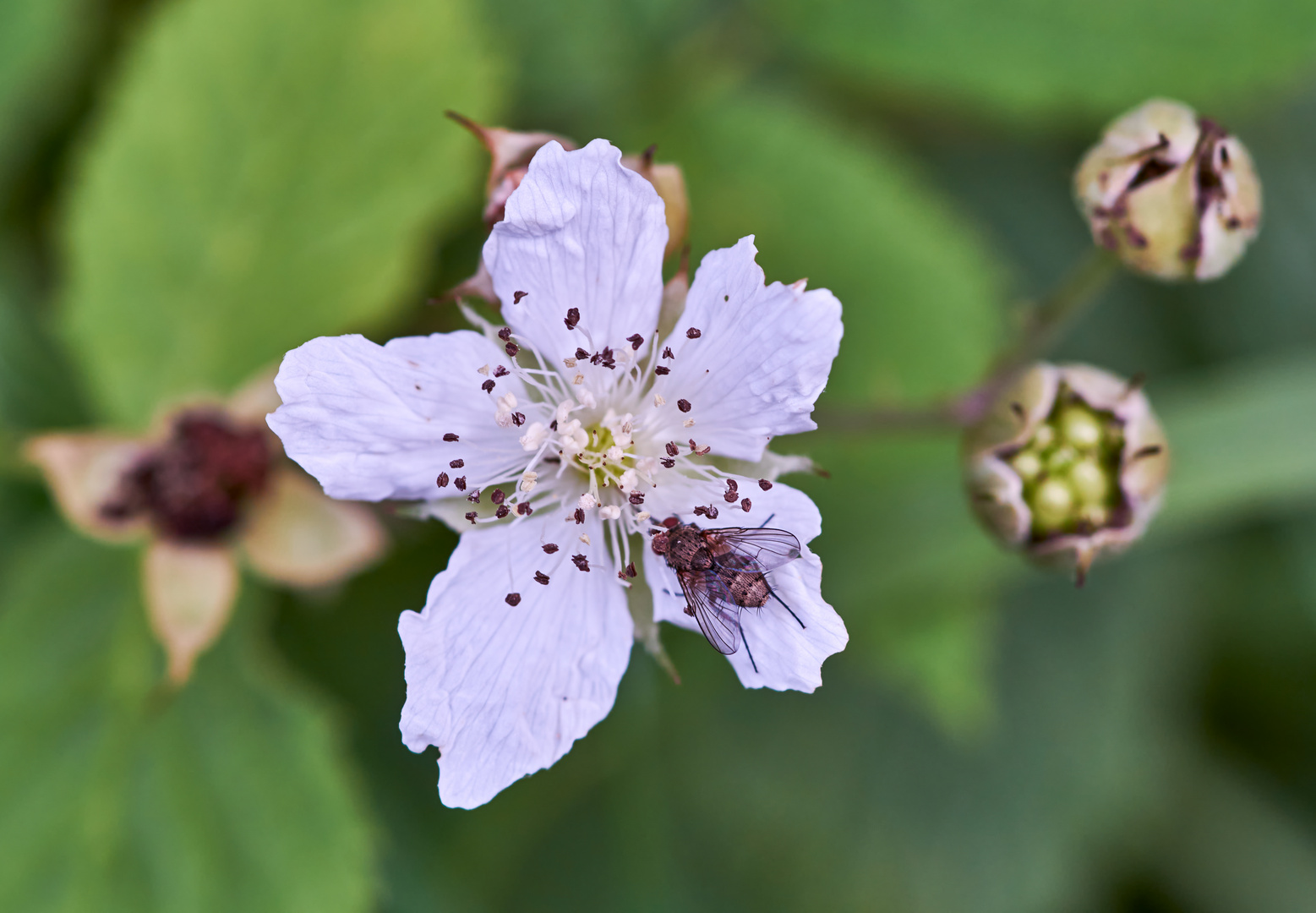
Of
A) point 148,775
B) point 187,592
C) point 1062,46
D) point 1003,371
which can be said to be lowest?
point 148,775

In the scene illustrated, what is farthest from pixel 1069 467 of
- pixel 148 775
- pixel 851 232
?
pixel 148 775

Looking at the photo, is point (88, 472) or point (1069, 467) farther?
point (88, 472)

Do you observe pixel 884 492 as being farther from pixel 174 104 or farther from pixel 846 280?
pixel 174 104

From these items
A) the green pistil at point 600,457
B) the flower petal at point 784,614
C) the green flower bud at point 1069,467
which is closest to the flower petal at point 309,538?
the green pistil at point 600,457

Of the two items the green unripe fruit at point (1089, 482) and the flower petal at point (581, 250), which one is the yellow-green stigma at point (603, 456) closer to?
the flower petal at point (581, 250)

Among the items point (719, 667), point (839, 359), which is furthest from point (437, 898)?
point (839, 359)

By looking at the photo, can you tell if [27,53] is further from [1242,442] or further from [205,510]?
[1242,442]
